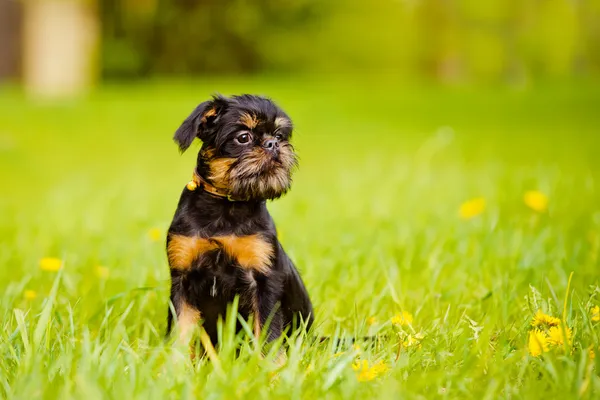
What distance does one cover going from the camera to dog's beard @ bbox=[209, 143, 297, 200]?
10.6 ft

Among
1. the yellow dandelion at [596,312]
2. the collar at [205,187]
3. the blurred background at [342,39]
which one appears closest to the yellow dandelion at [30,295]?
the collar at [205,187]

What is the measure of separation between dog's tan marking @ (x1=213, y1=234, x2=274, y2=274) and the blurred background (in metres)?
17.3

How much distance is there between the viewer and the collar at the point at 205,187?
3.28 m

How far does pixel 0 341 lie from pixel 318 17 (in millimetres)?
24053

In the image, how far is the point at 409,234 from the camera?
546cm

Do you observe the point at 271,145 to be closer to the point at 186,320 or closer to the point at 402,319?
the point at 186,320

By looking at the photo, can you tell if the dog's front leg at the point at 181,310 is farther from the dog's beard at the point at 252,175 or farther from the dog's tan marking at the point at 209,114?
the dog's tan marking at the point at 209,114

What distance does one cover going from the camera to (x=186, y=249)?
10.3 feet

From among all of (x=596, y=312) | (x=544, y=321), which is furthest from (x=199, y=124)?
(x=596, y=312)

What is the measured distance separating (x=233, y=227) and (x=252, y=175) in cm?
25

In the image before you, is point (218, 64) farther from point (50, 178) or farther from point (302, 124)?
point (50, 178)

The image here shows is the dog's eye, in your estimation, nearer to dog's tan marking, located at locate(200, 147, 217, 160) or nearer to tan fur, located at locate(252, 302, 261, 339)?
dog's tan marking, located at locate(200, 147, 217, 160)

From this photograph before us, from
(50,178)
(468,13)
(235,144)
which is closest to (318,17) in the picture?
(468,13)

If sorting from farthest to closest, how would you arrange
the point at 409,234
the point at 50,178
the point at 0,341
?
1. the point at 50,178
2. the point at 409,234
3. the point at 0,341
